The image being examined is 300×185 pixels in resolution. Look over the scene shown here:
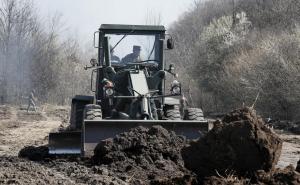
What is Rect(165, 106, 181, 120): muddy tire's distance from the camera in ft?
40.2

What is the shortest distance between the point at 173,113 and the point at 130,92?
1001mm

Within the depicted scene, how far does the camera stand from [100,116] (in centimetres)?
1143

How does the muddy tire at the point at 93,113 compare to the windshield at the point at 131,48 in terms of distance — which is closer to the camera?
the muddy tire at the point at 93,113

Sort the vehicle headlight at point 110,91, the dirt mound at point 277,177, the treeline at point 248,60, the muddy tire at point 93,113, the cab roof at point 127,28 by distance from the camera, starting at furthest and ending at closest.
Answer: the treeline at point 248,60 → the cab roof at point 127,28 → the vehicle headlight at point 110,91 → the muddy tire at point 93,113 → the dirt mound at point 277,177

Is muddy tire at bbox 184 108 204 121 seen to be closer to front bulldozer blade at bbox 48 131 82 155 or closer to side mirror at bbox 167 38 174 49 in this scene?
side mirror at bbox 167 38 174 49

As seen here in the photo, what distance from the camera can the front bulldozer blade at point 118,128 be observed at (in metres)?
10.7

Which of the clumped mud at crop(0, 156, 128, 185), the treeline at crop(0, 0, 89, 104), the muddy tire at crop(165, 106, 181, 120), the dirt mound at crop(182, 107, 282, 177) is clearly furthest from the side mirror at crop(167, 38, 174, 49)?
the treeline at crop(0, 0, 89, 104)

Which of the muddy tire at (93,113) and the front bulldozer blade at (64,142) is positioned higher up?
the muddy tire at (93,113)

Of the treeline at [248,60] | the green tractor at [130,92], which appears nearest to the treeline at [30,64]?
the treeline at [248,60]

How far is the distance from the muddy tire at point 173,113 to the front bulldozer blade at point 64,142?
1.89 metres

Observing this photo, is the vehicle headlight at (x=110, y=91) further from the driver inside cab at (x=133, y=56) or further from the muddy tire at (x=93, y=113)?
the driver inside cab at (x=133, y=56)

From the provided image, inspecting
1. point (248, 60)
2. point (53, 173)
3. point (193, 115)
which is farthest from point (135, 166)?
point (248, 60)

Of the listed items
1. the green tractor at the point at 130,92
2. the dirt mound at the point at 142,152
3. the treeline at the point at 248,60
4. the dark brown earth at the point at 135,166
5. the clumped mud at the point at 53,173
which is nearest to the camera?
the dark brown earth at the point at 135,166

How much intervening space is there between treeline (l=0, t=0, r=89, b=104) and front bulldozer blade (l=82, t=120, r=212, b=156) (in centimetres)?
3191
